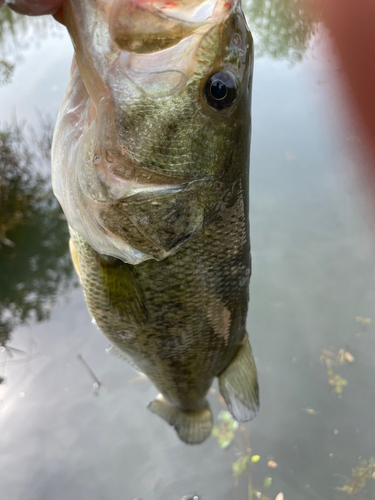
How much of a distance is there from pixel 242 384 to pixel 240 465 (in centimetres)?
137

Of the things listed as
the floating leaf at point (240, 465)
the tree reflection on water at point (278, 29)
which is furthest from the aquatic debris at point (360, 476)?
the tree reflection on water at point (278, 29)

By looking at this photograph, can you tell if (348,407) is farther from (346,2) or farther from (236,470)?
(346,2)

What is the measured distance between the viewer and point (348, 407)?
2.30 m

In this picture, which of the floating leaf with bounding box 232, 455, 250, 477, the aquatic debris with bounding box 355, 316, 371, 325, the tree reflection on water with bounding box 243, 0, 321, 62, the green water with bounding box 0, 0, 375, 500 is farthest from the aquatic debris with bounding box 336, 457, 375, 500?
the tree reflection on water with bounding box 243, 0, 321, 62

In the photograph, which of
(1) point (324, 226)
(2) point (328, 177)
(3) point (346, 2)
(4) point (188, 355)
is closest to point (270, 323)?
(1) point (324, 226)

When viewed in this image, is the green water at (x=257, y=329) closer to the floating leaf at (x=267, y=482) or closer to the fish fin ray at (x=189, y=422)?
→ the floating leaf at (x=267, y=482)

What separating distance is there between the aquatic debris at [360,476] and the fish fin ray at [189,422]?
1.27m

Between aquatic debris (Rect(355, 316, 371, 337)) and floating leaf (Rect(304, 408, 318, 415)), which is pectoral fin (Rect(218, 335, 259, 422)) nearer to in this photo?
floating leaf (Rect(304, 408, 318, 415))

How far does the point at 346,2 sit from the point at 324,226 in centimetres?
181

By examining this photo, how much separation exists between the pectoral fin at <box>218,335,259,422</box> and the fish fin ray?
0.34 m

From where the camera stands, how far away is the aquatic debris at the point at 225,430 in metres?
2.30

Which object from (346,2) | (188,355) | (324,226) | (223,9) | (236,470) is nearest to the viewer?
(223,9)

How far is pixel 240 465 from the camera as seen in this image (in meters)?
2.21

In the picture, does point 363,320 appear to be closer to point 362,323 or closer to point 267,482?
point 362,323
